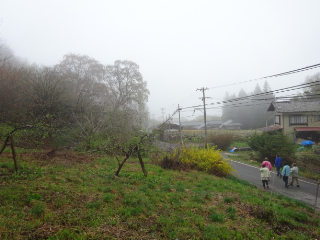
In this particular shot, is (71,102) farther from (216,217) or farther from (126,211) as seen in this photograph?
(216,217)

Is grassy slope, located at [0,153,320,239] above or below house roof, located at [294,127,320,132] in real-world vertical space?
below

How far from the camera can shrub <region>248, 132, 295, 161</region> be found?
19141mm

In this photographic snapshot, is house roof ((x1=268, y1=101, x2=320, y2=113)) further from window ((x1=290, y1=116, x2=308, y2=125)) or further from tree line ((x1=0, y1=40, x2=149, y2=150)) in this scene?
tree line ((x1=0, y1=40, x2=149, y2=150))

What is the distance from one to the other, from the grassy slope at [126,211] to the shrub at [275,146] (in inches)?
468

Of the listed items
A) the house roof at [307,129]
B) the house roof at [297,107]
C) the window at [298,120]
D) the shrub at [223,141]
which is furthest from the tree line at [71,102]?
the house roof at [307,129]

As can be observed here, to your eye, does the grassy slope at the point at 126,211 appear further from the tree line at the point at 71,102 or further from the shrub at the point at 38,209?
the tree line at the point at 71,102

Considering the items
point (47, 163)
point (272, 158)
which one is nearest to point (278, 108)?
point (272, 158)

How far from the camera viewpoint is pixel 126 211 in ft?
18.6

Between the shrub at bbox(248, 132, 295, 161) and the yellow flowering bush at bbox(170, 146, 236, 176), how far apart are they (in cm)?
812

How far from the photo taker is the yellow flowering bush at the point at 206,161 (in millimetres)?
13781

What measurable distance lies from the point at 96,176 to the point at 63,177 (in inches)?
52.5

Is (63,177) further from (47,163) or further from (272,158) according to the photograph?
(272,158)

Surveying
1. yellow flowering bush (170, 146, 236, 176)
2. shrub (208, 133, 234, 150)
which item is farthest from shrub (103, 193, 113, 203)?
shrub (208, 133, 234, 150)

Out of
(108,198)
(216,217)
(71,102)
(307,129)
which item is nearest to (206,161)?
(216,217)
